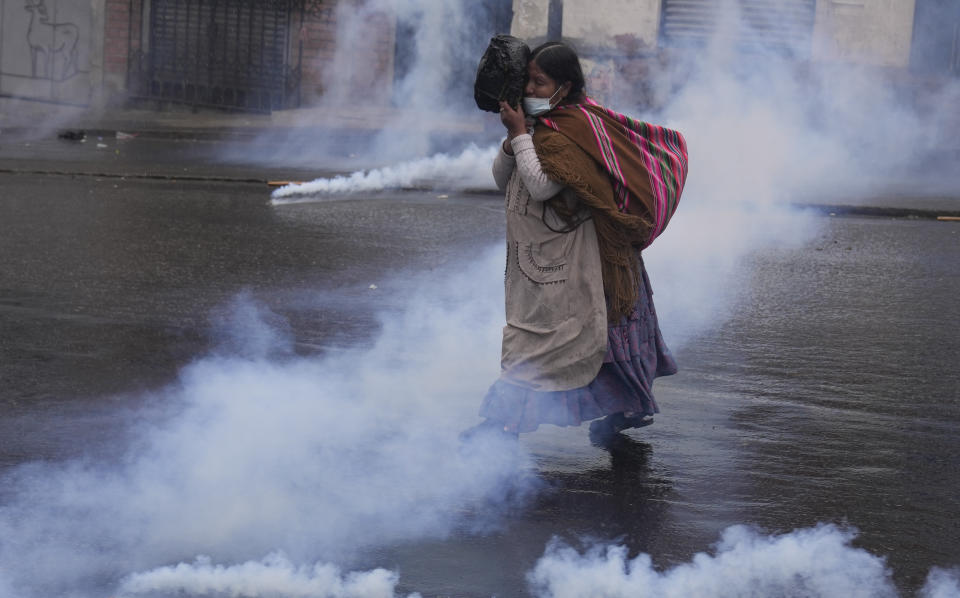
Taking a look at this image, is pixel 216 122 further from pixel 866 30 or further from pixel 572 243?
pixel 572 243

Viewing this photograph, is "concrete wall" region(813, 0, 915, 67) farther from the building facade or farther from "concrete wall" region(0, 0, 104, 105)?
"concrete wall" region(0, 0, 104, 105)

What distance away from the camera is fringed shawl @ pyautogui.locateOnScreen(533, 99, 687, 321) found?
3.92 metres

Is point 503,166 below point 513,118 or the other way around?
below

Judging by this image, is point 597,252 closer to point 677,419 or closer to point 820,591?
point 677,419

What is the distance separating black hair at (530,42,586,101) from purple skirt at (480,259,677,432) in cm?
73

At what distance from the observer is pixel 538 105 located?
4.00 m

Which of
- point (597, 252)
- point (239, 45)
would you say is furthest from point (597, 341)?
point (239, 45)

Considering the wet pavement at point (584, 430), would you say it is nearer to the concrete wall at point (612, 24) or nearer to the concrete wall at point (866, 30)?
the concrete wall at point (866, 30)

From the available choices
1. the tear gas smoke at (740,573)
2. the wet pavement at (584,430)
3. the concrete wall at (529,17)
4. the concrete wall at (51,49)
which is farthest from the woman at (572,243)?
the concrete wall at (51,49)

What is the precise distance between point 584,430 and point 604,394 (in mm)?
446

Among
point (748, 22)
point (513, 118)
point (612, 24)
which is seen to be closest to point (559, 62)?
point (513, 118)

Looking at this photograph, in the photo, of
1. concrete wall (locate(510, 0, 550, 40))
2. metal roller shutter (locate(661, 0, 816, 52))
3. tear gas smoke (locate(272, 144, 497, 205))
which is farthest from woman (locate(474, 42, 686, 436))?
concrete wall (locate(510, 0, 550, 40))

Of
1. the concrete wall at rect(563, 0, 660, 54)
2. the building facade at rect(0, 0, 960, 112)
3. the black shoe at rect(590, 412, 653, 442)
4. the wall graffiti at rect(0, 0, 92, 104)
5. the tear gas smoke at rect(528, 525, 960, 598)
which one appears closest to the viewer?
the tear gas smoke at rect(528, 525, 960, 598)

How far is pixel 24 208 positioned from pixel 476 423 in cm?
637
